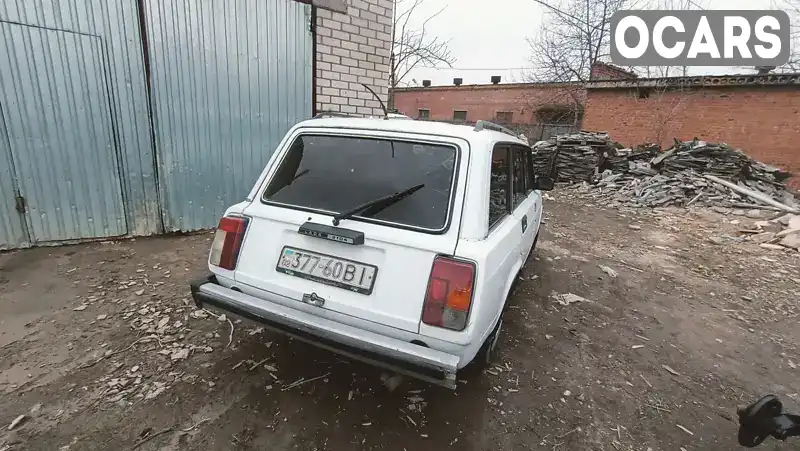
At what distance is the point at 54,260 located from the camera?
3768 mm

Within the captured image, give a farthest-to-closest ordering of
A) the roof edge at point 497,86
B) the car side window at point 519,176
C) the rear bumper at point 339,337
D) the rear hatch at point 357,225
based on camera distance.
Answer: the roof edge at point 497,86 < the car side window at point 519,176 < the rear hatch at point 357,225 < the rear bumper at point 339,337

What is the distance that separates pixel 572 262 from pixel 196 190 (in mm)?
5144

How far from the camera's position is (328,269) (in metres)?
2.03

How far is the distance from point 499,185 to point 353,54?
4.22 m

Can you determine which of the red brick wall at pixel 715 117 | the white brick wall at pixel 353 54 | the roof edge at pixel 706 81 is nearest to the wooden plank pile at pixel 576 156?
the red brick wall at pixel 715 117

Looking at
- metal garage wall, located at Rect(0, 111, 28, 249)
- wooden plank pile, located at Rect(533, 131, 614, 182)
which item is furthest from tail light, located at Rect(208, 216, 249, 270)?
wooden plank pile, located at Rect(533, 131, 614, 182)

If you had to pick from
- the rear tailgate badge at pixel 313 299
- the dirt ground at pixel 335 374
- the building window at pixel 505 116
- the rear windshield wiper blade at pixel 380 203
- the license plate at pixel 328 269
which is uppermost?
the building window at pixel 505 116

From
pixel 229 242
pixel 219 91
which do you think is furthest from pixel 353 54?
pixel 229 242

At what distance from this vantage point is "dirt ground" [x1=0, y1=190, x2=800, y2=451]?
2057mm

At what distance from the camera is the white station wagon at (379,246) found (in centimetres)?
181

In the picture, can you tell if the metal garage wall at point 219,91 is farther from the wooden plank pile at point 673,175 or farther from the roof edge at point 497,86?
the roof edge at point 497,86

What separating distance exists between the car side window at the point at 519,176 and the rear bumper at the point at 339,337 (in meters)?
1.57

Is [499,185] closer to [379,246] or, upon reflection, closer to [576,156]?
[379,246]

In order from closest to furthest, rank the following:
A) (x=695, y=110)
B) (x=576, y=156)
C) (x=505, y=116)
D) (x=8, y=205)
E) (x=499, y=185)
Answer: (x=499, y=185) < (x=8, y=205) < (x=576, y=156) < (x=695, y=110) < (x=505, y=116)
